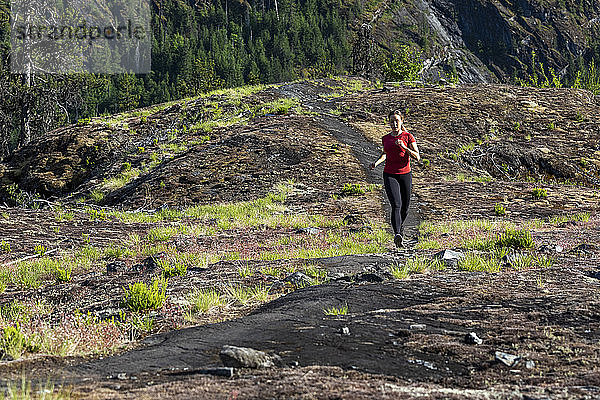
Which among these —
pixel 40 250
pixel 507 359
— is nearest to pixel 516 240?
pixel 507 359

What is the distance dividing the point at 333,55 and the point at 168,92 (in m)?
66.0

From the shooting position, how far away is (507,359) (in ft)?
11.8

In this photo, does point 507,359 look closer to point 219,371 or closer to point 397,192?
point 219,371

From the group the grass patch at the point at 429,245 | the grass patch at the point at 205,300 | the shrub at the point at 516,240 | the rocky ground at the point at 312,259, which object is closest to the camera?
the rocky ground at the point at 312,259

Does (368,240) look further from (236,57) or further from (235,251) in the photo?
(236,57)

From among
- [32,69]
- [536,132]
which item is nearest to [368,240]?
[536,132]

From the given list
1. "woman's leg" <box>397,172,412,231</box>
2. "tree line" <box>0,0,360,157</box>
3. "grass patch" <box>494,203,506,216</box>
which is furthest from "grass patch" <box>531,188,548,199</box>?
"tree line" <box>0,0,360,157</box>

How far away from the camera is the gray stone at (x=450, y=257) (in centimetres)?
767

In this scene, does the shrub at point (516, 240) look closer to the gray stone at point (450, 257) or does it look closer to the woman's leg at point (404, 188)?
the gray stone at point (450, 257)

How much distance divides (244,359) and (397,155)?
Answer: 7.53m

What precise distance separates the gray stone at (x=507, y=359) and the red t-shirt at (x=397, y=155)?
686cm

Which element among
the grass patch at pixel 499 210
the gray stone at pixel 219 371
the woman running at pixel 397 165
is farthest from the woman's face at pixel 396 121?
the gray stone at pixel 219 371

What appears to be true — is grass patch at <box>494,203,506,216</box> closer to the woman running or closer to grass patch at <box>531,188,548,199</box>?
grass patch at <box>531,188,548,199</box>

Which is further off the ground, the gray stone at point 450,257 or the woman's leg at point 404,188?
the woman's leg at point 404,188
